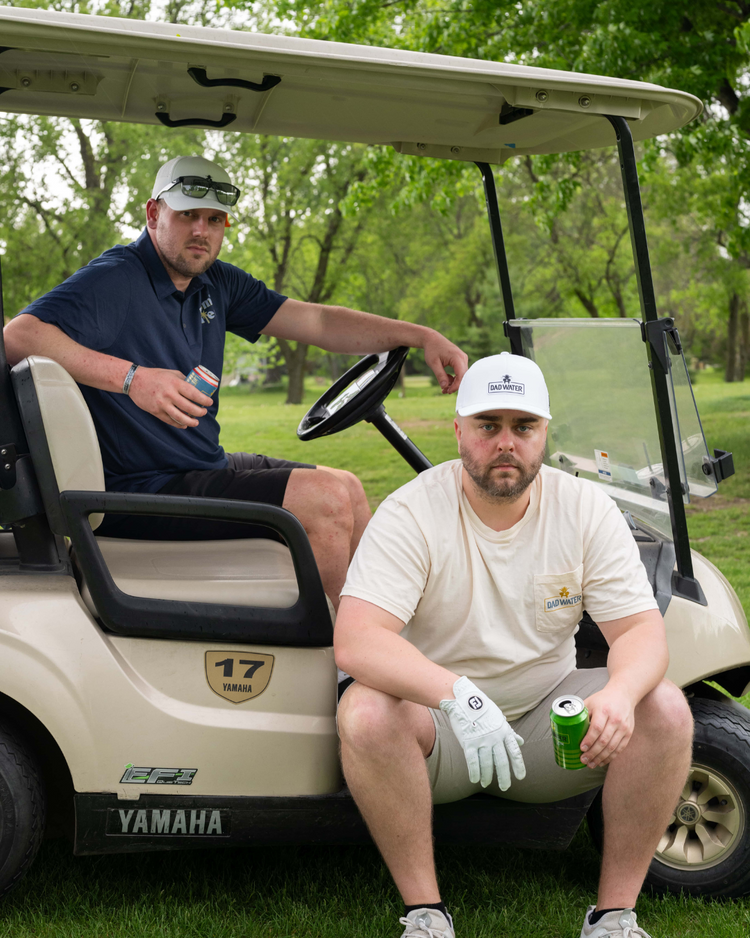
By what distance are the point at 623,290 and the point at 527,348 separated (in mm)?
22367

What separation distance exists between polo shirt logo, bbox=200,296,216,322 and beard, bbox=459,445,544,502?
3.65 feet

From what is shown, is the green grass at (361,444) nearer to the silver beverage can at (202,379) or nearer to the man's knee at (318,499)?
the man's knee at (318,499)

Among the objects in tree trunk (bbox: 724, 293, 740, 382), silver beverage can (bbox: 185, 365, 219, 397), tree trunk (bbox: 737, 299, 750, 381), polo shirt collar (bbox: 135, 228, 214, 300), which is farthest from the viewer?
tree trunk (bbox: 737, 299, 750, 381)

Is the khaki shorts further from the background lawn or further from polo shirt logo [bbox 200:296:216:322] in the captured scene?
polo shirt logo [bbox 200:296:216:322]

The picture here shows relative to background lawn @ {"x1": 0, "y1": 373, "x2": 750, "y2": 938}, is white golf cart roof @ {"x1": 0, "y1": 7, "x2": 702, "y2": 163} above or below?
above

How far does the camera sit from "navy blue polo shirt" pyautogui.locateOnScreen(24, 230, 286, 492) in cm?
245

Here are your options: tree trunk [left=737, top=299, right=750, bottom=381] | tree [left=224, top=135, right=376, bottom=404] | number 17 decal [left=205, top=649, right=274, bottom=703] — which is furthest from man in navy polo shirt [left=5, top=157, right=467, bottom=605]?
tree trunk [left=737, top=299, right=750, bottom=381]

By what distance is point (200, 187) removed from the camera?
8.41 feet

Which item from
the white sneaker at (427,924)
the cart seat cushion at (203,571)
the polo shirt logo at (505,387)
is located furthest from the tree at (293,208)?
the white sneaker at (427,924)

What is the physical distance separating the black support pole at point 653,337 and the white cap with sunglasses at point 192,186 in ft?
3.49

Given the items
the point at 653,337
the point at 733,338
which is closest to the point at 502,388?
the point at 653,337

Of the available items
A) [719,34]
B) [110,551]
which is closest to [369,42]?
[719,34]

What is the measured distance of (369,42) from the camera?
9086 mm

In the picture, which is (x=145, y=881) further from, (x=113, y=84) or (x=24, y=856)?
(x=113, y=84)
